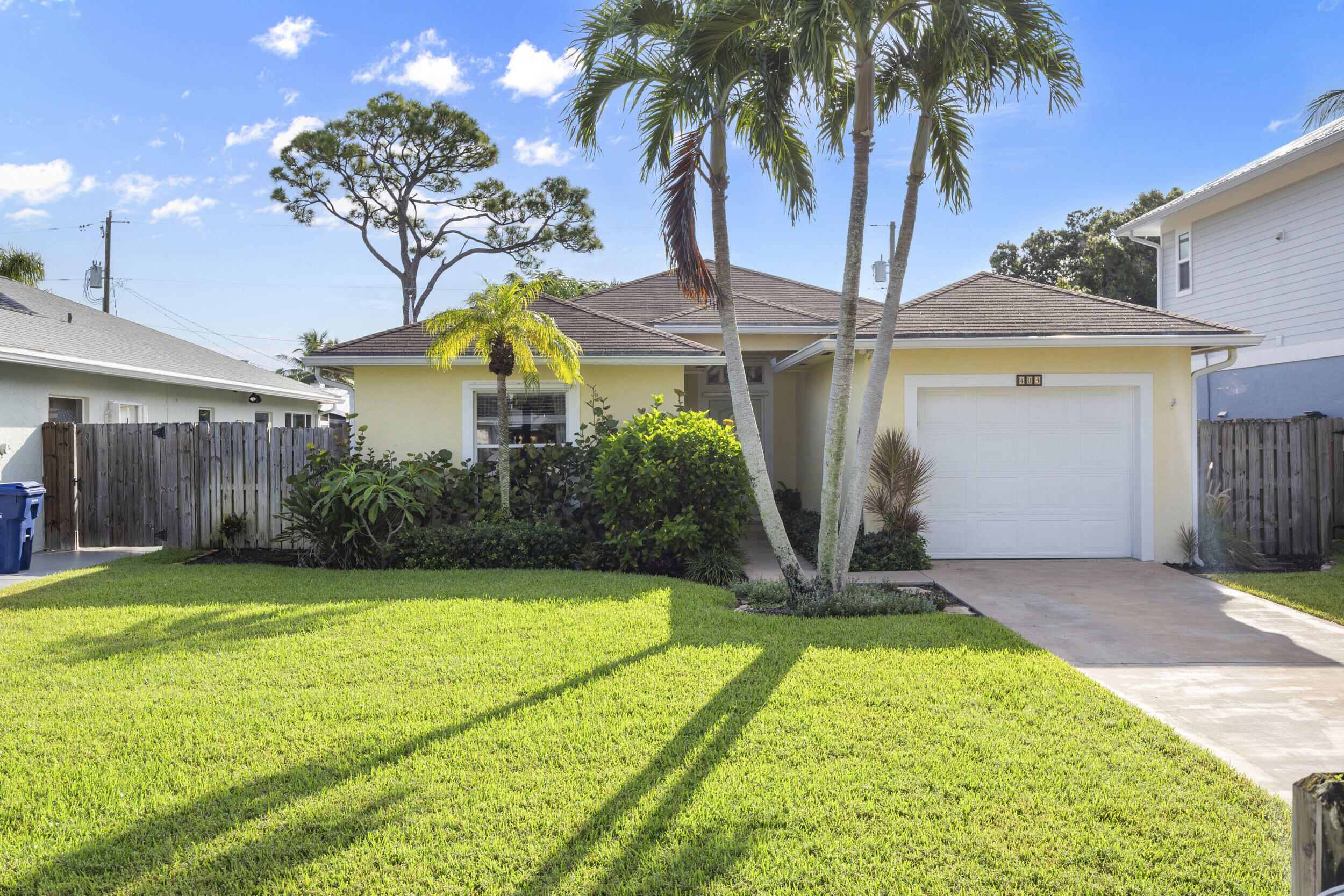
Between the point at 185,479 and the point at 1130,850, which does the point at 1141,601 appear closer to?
the point at 1130,850

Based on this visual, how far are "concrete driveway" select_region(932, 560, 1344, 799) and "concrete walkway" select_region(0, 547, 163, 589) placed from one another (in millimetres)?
10721

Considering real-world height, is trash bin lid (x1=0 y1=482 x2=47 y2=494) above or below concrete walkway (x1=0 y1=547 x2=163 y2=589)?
above

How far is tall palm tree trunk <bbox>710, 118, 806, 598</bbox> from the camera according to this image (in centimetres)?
779

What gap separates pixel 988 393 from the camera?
34.8 feet

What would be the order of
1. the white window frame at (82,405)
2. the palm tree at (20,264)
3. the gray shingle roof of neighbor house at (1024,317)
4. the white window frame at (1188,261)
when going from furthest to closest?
the palm tree at (20,264)
the white window frame at (1188,261)
the white window frame at (82,405)
the gray shingle roof of neighbor house at (1024,317)

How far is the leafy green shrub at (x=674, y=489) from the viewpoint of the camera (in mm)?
9203

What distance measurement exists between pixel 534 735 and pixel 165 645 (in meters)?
3.69

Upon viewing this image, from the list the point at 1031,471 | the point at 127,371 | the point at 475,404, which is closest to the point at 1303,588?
the point at 1031,471

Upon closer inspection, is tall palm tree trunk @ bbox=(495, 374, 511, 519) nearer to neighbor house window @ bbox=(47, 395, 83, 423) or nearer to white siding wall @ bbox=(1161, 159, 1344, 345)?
neighbor house window @ bbox=(47, 395, 83, 423)

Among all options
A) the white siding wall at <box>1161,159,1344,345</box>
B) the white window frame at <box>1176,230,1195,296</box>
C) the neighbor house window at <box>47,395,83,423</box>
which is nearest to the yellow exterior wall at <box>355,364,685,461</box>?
the neighbor house window at <box>47,395,83,423</box>

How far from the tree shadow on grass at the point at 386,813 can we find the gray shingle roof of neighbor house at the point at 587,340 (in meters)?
6.26

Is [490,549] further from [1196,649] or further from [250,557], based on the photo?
[1196,649]

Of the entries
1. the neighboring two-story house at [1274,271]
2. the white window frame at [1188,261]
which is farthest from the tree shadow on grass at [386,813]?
the white window frame at [1188,261]

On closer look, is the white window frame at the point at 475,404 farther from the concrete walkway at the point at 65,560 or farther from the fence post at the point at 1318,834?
the fence post at the point at 1318,834
